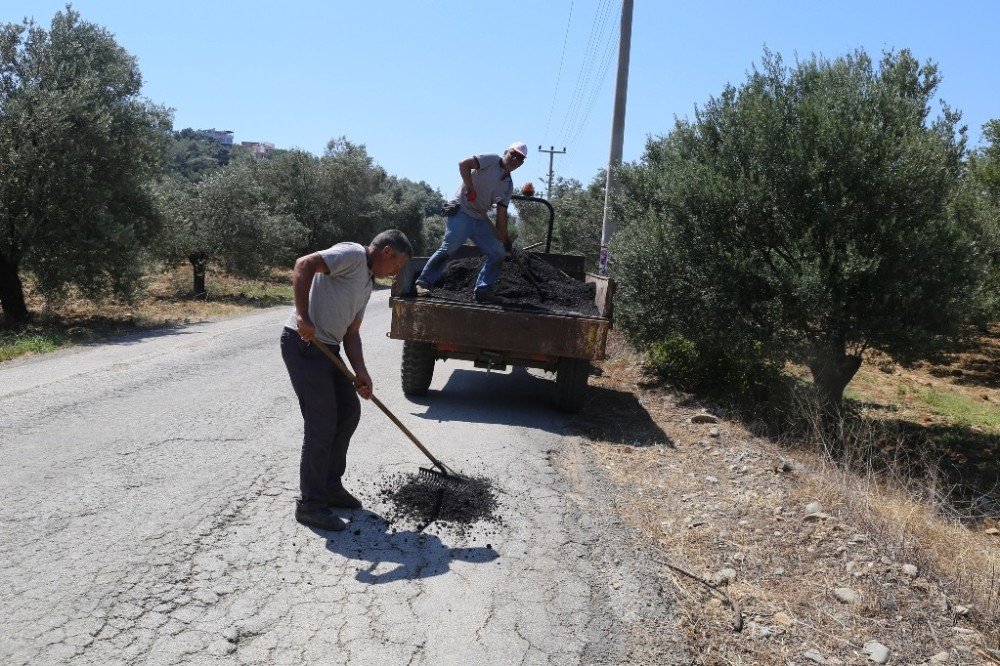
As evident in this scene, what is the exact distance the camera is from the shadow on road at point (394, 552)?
12.6 ft

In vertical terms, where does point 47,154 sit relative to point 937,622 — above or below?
above

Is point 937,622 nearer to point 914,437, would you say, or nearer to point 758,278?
point 758,278

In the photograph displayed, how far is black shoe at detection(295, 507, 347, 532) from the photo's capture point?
424 cm

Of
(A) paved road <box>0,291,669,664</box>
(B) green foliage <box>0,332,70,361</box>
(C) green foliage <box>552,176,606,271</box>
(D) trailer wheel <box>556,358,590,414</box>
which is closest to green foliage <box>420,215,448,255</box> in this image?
(C) green foliage <box>552,176,606,271</box>

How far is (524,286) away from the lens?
835 centimetres

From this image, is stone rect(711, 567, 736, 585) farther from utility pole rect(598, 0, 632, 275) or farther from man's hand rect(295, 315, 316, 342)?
utility pole rect(598, 0, 632, 275)

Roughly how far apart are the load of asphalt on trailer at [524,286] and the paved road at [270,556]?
1.69 metres

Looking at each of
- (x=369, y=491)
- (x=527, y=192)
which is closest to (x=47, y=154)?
(x=527, y=192)

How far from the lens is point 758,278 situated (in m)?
9.15

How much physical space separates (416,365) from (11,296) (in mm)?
12175

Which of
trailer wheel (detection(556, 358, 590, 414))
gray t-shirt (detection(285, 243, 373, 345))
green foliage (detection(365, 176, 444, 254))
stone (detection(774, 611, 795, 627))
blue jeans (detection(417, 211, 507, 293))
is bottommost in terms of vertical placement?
stone (detection(774, 611, 795, 627))

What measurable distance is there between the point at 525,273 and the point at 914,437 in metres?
6.38

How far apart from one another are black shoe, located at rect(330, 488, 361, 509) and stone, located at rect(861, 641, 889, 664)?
2.80 meters

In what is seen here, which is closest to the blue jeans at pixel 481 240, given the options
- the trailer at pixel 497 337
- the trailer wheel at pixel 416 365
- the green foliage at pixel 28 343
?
the trailer at pixel 497 337
